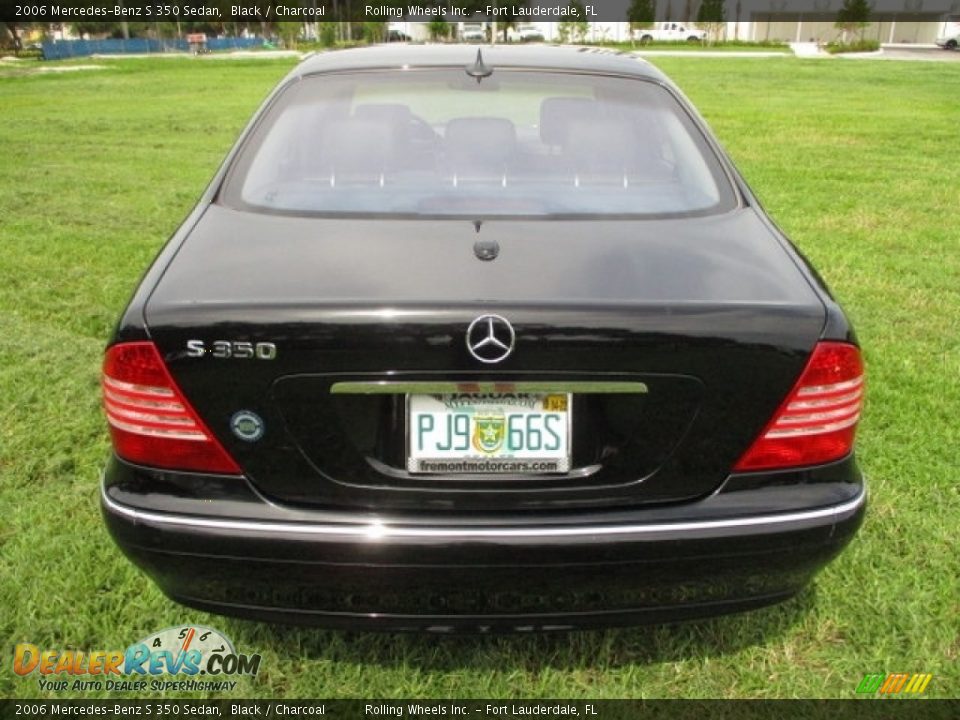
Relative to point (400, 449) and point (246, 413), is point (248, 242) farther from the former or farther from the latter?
point (400, 449)

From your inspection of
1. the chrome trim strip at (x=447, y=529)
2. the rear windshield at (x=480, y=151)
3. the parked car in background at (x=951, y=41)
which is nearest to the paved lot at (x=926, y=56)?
the parked car in background at (x=951, y=41)

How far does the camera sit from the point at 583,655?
7.91 feet

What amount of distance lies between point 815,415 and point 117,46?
62.5 metres

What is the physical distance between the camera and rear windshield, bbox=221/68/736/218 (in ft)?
7.98

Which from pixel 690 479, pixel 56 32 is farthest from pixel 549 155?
pixel 56 32

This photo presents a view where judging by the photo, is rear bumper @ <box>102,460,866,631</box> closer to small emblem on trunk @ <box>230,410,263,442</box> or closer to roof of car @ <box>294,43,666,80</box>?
small emblem on trunk @ <box>230,410,263,442</box>

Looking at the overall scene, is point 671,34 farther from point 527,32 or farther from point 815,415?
point 815,415

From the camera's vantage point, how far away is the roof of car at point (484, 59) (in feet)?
9.59

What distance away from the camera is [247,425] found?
185 cm

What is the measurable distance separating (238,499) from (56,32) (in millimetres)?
89524

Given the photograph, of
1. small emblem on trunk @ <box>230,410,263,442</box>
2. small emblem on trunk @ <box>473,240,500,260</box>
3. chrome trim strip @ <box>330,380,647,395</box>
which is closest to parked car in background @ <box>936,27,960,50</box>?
small emblem on trunk @ <box>473,240,500,260</box>

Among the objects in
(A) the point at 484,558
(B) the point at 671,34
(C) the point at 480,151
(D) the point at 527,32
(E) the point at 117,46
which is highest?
(C) the point at 480,151

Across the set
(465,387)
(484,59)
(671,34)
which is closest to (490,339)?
(465,387)

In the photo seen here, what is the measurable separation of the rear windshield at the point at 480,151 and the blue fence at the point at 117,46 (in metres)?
52.7
